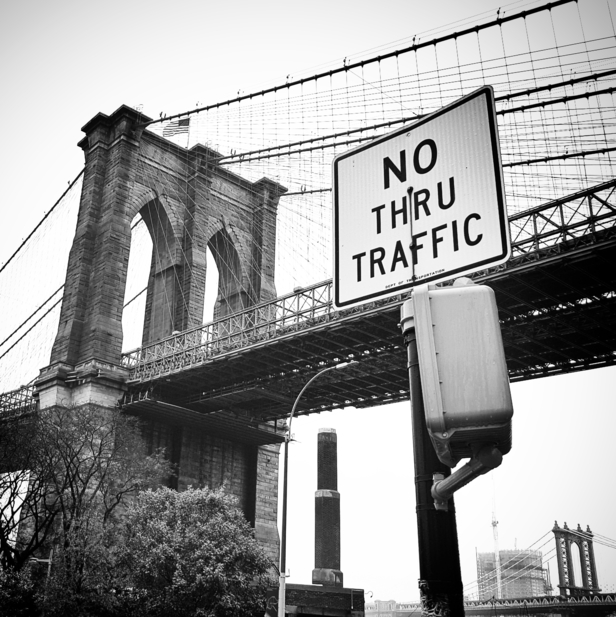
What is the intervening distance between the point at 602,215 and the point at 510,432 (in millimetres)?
25947

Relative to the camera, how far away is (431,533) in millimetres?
3031

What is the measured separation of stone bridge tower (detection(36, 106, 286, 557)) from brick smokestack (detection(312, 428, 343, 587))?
3.73m

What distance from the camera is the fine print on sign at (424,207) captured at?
3.17m

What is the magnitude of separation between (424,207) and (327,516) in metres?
48.2

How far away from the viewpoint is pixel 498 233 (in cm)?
311

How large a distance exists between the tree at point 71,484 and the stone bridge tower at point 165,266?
4.54 m

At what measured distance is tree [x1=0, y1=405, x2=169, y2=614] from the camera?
2797cm

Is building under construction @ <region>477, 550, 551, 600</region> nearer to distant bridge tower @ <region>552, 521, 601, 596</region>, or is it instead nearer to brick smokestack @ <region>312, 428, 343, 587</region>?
distant bridge tower @ <region>552, 521, 601, 596</region>

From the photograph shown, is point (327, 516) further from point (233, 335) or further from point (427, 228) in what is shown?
point (427, 228)

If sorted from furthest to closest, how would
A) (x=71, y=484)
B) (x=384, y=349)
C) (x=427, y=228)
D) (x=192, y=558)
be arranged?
(x=384, y=349)
(x=71, y=484)
(x=192, y=558)
(x=427, y=228)

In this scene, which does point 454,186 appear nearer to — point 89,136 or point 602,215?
point 602,215

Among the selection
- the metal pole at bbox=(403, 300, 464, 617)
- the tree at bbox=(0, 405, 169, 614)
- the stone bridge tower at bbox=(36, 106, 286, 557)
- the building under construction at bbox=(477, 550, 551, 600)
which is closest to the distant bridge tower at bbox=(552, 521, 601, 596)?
the building under construction at bbox=(477, 550, 551, 600)

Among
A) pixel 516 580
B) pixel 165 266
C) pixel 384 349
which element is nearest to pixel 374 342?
pixel 384 349

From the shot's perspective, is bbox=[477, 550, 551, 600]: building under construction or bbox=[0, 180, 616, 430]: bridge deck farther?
bbox=[477, 550, 551, 600]: building under construction
